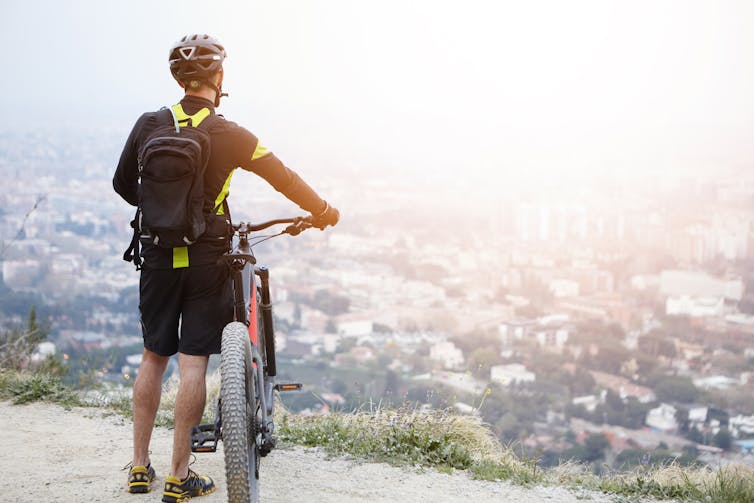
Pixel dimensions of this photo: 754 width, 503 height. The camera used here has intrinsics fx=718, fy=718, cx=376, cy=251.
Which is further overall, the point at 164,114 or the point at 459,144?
the point at 459,144

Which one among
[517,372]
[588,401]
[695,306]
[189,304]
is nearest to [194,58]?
[189,304]

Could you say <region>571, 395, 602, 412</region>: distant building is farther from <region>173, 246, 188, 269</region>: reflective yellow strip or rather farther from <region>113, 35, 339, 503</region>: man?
<region>173, 246, 188, 269</region>: reflective yellow strip

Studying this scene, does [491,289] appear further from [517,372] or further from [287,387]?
[287,387]

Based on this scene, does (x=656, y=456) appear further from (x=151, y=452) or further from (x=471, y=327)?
(x=471, y=327)

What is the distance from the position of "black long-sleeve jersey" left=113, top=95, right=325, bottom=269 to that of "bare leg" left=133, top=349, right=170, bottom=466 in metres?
0.58

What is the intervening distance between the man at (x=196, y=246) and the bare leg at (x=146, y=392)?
0.11 m

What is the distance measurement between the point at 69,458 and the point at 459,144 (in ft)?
231

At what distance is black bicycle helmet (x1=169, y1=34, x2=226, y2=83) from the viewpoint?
328 centimetres

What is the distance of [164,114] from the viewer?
3.24 m

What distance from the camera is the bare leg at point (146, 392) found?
3.62 m

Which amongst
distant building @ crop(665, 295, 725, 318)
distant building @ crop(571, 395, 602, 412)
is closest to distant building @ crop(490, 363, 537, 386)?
distant building @ crop(571, 395, 602, 412)

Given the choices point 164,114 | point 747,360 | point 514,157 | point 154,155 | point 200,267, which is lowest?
point 747,360

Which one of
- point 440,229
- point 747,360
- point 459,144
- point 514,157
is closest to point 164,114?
point 747,360

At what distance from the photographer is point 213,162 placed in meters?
3.25
